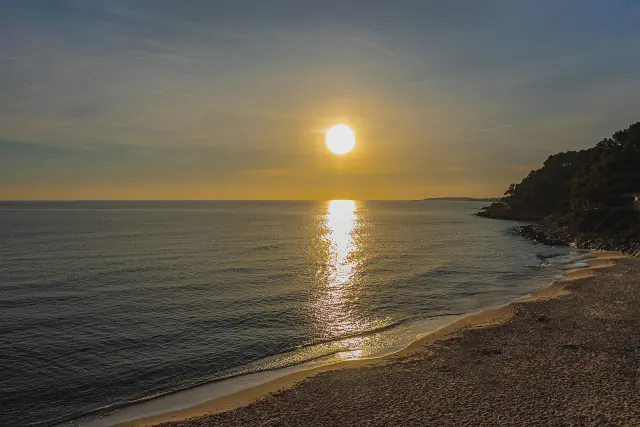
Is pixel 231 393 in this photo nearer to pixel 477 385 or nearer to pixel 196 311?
pixel 477 385

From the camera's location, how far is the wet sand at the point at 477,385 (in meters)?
13.7

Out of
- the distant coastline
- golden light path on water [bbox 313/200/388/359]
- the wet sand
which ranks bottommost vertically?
golden light path on water [bbox 313/200/388/359]

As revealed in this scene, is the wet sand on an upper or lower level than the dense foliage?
lower

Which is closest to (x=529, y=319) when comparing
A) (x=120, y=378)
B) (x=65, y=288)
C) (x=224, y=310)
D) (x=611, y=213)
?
(x=224, y=310)

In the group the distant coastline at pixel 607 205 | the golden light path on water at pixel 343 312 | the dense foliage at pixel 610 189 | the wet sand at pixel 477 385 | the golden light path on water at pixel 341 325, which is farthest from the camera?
the dense foliage at pixel 610 189

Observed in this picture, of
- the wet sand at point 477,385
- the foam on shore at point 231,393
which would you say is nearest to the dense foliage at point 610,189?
the wet sand at point 477,385

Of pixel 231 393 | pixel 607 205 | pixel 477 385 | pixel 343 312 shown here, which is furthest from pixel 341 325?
pixel 607 205

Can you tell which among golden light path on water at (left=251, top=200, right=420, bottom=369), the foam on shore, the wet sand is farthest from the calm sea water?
the wet sand

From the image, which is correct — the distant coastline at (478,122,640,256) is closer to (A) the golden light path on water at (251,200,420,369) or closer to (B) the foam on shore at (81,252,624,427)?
(A) the golden light path on water at (251,200,420,369)

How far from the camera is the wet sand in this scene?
45.1 ft

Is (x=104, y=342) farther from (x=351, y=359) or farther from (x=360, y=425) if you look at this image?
(x=360, y=425)

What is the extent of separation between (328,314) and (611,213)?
6667 centimetres

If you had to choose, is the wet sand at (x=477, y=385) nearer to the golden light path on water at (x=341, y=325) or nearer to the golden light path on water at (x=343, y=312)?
the golden light path on water at (x=341, y=325)

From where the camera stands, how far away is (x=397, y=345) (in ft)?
75.4
